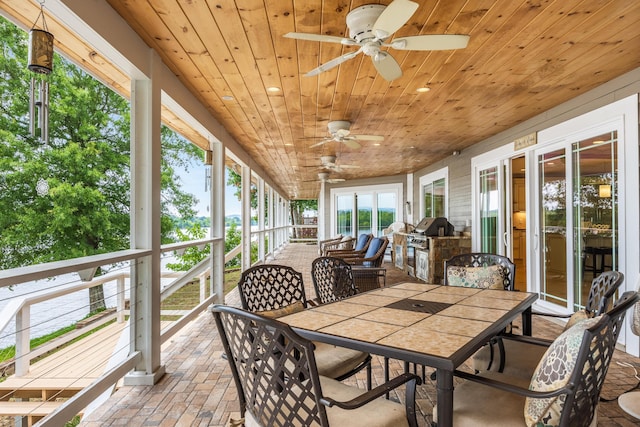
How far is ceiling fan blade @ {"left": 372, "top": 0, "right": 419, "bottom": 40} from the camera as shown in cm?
176

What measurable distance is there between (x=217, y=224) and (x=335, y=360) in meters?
3.59

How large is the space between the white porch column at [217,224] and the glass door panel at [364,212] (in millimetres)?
7564

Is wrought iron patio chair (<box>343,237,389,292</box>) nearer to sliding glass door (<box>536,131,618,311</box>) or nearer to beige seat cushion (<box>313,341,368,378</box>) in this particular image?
sliding glass door (<box>536,131,618,311</box>)

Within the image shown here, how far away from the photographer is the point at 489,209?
630 centimetres

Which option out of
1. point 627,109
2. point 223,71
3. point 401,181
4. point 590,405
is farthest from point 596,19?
point 401,181

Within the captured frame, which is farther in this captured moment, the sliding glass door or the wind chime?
the sliding glass door

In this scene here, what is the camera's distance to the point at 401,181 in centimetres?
1146

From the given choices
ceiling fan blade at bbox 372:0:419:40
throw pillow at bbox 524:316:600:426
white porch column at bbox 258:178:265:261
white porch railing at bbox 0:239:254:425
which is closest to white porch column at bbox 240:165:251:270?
white porch column at bbox 258:178:265:261

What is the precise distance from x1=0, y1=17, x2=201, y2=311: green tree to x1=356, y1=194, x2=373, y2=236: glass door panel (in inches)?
282

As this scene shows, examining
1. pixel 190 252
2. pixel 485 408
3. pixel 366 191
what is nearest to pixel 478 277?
pixel 485 408

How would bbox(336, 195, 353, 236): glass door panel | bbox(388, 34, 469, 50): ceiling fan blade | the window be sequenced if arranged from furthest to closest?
bbox(336, 195, 353, 236): glass door panel → the window → bbox(388, 34, 469, 50): ceiling fan blade

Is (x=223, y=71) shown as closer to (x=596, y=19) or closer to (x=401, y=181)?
(x=596, y=19)

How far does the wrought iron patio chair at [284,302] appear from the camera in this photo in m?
2.06

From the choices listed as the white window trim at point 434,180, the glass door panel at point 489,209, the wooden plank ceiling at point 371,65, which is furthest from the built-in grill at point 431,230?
the wooden plank ceiling at point 371,65
